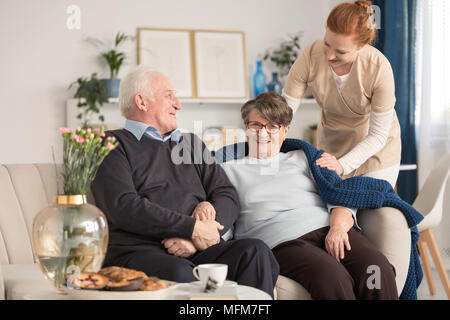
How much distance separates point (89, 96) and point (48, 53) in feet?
1.61

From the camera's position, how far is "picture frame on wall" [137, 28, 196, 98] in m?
4.75

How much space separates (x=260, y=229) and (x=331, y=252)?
0.28 meters

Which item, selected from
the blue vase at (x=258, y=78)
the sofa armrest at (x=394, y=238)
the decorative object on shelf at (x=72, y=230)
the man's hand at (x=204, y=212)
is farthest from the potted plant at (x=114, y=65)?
the decorative object on shelf at (x=72, y=230)

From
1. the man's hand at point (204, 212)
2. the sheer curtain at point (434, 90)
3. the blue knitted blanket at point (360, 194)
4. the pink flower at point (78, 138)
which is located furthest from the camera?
the sheer curtain at point (434, 90)

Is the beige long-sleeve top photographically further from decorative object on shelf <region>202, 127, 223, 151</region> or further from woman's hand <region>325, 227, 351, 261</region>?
decorative object on shelf <region>202, 127, 223, 151</region>

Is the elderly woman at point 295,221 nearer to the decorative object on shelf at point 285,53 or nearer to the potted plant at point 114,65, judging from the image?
the potted plant at point 114,65

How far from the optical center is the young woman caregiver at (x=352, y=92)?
2334 millimetres

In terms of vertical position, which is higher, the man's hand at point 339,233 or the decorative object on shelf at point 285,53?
the decorative object on shelf at point 285,53

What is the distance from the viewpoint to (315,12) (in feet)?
17.1

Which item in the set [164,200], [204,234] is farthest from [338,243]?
[164,200]

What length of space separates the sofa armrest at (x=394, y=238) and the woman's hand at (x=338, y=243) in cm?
15

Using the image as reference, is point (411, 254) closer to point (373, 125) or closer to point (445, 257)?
point (373, 125)
